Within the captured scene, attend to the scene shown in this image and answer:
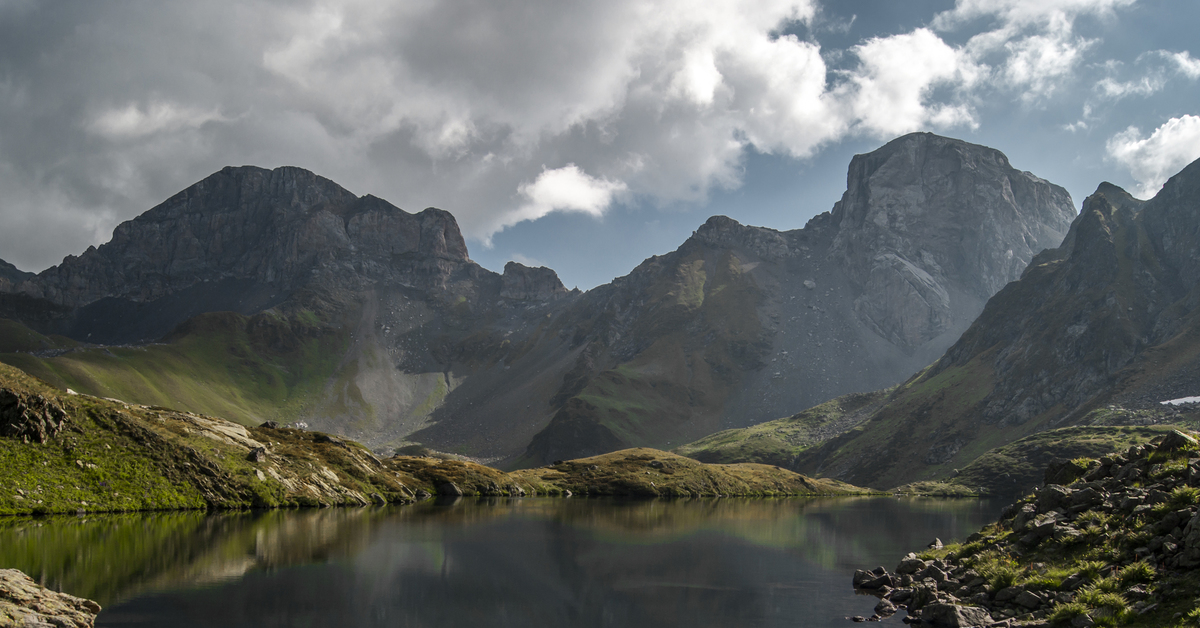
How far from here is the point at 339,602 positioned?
31.2 meters

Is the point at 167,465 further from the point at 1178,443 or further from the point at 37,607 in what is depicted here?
the point at 1178,443

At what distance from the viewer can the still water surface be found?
30062 millimetres

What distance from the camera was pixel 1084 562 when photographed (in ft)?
94.4

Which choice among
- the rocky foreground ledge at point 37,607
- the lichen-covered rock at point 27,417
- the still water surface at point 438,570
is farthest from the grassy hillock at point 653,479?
the rocky foreground ledge at point 37,607

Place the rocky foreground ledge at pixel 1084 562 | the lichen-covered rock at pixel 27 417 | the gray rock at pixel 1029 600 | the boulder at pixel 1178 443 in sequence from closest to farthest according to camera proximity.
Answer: the rocky foreground ledge at pixel 1084 562 → the gray rock at pixel 1029 600 → the boulder at pixel 1178 443 → the lichen-covered rock at pixel 27 417

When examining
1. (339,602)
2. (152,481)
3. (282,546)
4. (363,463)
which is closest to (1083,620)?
(339,602)

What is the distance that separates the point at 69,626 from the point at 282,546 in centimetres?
2272

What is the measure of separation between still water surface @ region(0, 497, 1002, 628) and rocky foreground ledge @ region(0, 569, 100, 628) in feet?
2.92

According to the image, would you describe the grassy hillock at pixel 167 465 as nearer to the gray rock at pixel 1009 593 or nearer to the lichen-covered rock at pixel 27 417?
the lichen-covered rock at pixel 27 417

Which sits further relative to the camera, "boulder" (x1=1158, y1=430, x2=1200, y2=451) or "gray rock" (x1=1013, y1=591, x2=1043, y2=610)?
"boulder" (x1=1158, y1=430, x2=1200, y2=451)

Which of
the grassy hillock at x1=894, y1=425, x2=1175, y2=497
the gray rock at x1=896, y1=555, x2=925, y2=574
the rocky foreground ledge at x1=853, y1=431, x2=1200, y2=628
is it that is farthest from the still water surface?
the grassy hillock at x1=894, y1=425, x2=1175, y2=497

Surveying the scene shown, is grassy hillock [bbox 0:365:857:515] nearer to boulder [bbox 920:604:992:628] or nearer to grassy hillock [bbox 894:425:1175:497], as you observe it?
boulder [bbox 920:604:992:628]

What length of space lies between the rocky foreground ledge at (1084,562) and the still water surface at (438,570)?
4.27 metres

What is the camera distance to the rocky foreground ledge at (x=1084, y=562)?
24781mm
